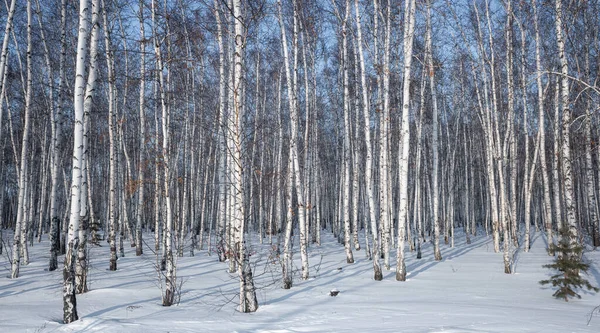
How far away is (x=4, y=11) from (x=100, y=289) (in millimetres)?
10324

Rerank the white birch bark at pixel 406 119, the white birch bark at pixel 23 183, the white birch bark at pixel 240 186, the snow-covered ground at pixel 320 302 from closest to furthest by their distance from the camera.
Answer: the snow-covered ground at pixel 320 302 < the white birch bark at pixel 240 186 < the white birch bark at pixel 406 119 < the white birch bark at pixel 23 183

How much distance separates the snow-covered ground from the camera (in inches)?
227

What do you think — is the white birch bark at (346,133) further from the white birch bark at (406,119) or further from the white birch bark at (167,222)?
the white birch bark at (167,222)

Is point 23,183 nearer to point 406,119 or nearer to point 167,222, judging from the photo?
point 167,222

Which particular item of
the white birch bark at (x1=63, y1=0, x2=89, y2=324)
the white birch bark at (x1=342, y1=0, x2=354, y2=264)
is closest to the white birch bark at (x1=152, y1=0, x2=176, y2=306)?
the white birch bark at (x1=63, y1=0, x2=89, y2=324)

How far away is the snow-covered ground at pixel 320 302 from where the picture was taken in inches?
227

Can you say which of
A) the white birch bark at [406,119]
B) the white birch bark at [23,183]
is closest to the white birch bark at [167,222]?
the white birch bark at [23,183]

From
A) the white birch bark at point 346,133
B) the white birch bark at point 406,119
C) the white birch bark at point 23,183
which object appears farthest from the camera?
the white birch bark at point 346,133

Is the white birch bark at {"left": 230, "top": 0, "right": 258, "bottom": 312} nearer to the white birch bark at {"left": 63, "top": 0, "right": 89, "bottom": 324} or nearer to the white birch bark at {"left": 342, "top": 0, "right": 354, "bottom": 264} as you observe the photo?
the white birch bark at {"left": 63, "top": 0, "right": 89, "bottom": 324}

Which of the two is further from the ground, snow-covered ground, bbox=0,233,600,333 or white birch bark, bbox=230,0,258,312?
white birch bark, bbox=230,0,258,312

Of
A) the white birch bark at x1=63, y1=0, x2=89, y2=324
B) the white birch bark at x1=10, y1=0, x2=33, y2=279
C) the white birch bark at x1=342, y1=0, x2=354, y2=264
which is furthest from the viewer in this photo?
the white birch bark at x1=342, y1=0, x2=354, y2=264

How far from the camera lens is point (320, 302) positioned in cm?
790

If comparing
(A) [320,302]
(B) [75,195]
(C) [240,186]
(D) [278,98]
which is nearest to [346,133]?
(D) [278,98]

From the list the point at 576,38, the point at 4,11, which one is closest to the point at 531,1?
the point at 576,38
